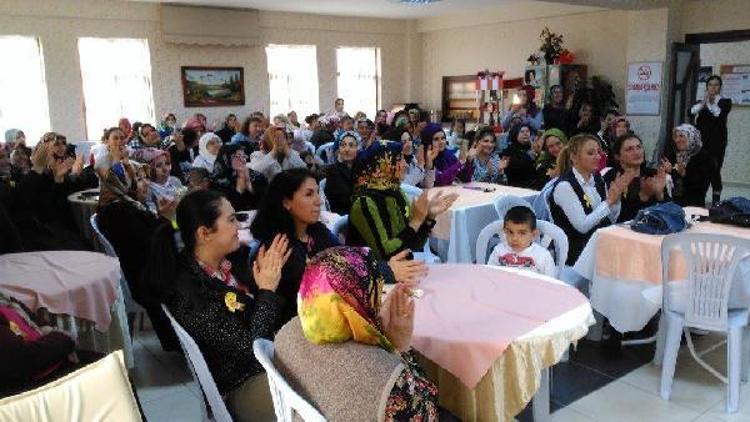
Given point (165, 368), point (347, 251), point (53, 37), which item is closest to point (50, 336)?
point (347, 251)

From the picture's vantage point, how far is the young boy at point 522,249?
2906 millimetres

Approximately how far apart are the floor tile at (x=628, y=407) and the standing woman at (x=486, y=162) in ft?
8.77

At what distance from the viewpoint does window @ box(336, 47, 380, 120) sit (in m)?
12.0

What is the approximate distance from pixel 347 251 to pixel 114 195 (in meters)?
2.53

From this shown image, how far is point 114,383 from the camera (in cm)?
141

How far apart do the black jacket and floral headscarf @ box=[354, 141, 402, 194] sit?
105cm

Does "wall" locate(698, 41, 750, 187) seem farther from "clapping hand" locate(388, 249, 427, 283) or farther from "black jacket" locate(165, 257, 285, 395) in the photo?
"black jacket" locate(165, 257, 285, 395)

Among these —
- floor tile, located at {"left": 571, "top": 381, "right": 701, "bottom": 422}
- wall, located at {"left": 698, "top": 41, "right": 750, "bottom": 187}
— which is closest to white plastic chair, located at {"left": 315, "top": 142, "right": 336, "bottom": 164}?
floor tile, located at {"left": 571, "top": 381, "right": 701, "bottom": 422}

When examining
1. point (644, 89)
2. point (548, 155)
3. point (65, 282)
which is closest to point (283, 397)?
point (65, 282)

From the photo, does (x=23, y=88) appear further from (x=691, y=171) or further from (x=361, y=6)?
(x=691, y=171)

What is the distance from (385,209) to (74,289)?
143 centimetres

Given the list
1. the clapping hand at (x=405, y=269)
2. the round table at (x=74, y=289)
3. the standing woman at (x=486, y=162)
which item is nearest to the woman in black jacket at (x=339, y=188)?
the standing woman at (x=486, y=162)

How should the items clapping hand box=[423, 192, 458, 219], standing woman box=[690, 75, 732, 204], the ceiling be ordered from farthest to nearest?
the ceiling, standing woman box=[690, 75, 732, 204], clapping hand box=[423, 192, 458, 219]

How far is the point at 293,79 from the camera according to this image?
1139 centimetres
